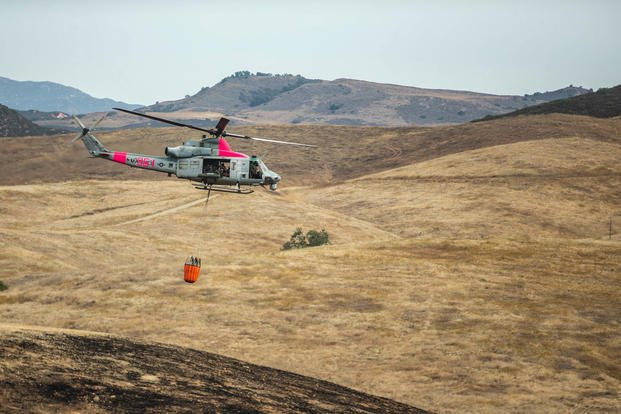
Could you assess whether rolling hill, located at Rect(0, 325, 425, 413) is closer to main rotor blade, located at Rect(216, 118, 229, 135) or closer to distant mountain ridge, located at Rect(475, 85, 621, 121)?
main rotor blade, located at Rect(216, 118, 229, 135)

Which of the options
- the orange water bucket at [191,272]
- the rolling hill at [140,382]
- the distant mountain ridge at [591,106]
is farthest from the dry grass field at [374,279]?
the distant mountain ridge at [591,106]

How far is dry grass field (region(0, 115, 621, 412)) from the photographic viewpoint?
33.2 meters

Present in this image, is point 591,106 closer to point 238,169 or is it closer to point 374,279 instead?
point 374,279

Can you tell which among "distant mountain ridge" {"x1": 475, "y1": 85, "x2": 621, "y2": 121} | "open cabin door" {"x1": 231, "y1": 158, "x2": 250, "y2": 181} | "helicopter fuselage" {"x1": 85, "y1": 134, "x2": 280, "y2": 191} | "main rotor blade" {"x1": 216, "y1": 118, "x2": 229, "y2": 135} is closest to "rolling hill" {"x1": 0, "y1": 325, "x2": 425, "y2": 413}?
"helicopter fuselage" {"x1": 85, "y1": 134, "x2": 280, "y2": 191}

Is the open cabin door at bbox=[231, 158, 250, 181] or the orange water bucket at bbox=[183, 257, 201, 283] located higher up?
the open cabin door at bbox=[231, 158, 250, 181]

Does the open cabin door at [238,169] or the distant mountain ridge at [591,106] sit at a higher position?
the distant mountain ridge at [591,106]

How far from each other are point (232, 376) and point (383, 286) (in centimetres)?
1934

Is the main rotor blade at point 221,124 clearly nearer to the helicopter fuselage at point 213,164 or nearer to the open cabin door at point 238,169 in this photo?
the helicopter fuselage at point 213,164

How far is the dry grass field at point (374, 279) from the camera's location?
1307 inches

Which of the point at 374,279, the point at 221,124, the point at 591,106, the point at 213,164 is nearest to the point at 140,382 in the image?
the point at 221,124

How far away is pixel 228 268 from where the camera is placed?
49.3m

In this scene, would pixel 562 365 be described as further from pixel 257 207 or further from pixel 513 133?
pixel 513 133

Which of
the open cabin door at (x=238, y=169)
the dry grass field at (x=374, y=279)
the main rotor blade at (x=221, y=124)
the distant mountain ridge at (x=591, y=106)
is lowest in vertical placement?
the dry grass field at (x=374, y=279)

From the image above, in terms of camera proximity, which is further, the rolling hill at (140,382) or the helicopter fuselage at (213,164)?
the helicopter fuselage at (213,164)
